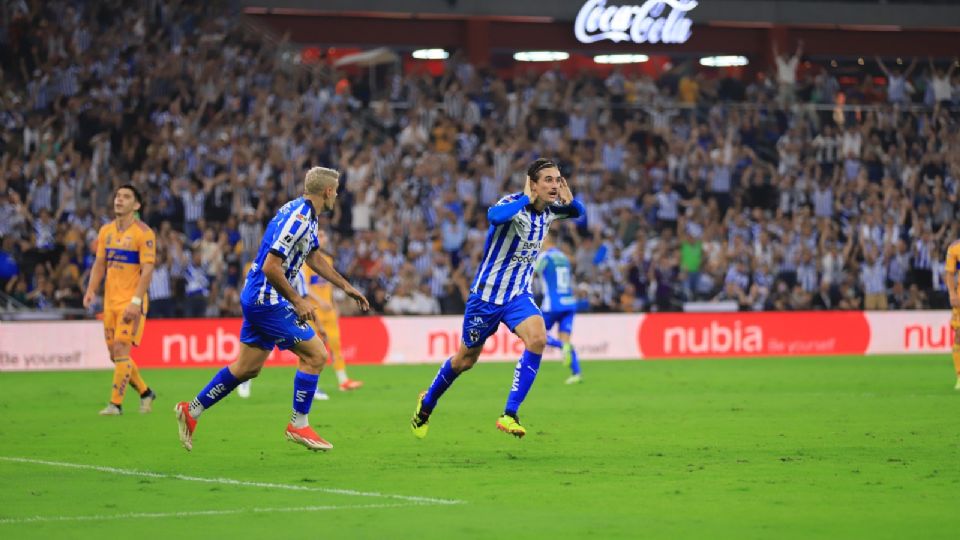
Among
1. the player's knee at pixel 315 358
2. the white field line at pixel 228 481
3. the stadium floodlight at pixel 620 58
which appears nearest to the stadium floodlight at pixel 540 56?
the stadium floodlight at pixel 620 58

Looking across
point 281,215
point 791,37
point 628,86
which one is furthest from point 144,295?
point 791,37

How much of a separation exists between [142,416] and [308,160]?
16.0 meters

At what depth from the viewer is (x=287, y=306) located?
1293 cm

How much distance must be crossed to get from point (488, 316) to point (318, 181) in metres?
2.11

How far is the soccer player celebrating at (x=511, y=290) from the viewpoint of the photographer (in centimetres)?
1378

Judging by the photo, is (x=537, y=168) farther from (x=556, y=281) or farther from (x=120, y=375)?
(x=556, y=281)

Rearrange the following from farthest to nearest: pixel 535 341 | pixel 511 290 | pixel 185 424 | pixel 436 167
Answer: pixel 436 167, pixel 511 290, pixel 535 341, pixel 185 424

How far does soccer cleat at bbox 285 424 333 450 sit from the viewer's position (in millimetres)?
13203

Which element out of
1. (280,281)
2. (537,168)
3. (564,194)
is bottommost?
(280,281)

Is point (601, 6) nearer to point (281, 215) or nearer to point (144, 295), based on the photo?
point (144, 295)

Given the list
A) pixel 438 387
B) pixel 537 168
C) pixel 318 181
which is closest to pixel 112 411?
pixel 438 387

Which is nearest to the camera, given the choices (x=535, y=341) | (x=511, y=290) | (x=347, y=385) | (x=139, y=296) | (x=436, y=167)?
(x=535, y=341)

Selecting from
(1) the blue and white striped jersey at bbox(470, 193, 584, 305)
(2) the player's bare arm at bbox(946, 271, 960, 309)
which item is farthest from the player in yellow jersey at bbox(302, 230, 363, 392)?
(2) the player's bare arm at bbox(946, 271, 960, 309)

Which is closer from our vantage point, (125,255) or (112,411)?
(125,255)
